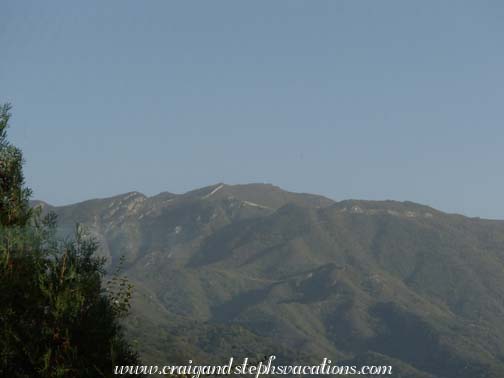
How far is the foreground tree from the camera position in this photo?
62.6 feet

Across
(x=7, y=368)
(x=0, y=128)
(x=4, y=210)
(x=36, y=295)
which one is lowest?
(x=7, y=368)

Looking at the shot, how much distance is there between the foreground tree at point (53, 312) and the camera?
19078 millimetres

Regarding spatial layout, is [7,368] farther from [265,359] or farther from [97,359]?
[265,359]

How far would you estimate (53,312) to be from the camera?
19.3 m

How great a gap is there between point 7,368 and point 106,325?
262cm

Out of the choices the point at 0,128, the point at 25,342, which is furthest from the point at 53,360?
the point at 0,128

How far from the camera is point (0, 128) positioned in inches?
933

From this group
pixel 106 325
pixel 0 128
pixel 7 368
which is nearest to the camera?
pixel 7 368

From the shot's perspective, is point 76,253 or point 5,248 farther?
point 76,253

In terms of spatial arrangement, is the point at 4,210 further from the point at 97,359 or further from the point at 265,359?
the point at 265,359

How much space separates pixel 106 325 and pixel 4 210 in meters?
4.68

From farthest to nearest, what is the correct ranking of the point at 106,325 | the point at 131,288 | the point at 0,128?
the point at 0,128 < the point at 131,288 < the point at 106,325

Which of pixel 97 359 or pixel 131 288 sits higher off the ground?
pixel 131 288

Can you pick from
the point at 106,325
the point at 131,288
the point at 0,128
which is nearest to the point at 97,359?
the point at 106,325
